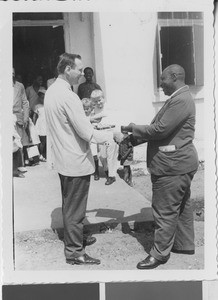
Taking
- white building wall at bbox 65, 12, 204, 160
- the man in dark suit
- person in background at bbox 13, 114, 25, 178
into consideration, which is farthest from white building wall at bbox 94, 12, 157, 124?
person in background at bbox 13, 114, 25, 178

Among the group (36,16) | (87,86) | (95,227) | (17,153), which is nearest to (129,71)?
(87,86)

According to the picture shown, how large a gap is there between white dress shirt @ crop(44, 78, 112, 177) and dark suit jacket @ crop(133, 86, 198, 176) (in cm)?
36

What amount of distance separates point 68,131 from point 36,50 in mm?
1249

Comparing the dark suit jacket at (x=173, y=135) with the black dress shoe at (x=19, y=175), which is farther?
the black dress shoe at (x=19, y=175)

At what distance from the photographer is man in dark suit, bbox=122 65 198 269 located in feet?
11.2

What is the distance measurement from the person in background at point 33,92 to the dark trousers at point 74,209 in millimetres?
1062

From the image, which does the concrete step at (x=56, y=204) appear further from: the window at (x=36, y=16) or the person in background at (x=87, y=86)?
the window at (x=36, y=16)

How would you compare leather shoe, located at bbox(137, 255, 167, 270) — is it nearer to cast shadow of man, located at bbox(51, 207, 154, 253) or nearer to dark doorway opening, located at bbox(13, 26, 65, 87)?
cast shadow of man, located at bbox(51, 207, 154, 253)

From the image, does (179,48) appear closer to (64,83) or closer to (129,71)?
(129,71)

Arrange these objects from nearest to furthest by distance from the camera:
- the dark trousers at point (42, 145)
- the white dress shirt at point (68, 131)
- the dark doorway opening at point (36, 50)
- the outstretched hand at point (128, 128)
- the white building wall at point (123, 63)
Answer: the white dress shirt at point (68, 131), the outstretched hand at point (128, 128), the dark doorway opening at point (36, 50), the dark trousers at point (42, 145), the white building wall at point (123, 63)

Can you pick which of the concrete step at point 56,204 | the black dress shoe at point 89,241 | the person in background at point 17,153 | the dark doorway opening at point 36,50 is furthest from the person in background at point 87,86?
the black dress shoe at point 89,241

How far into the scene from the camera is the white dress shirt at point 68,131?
336cm

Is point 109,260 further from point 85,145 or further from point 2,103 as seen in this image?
point 2,103

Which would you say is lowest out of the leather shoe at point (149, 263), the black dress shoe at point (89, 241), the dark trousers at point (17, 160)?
the leather shoe at point (149, 263)
